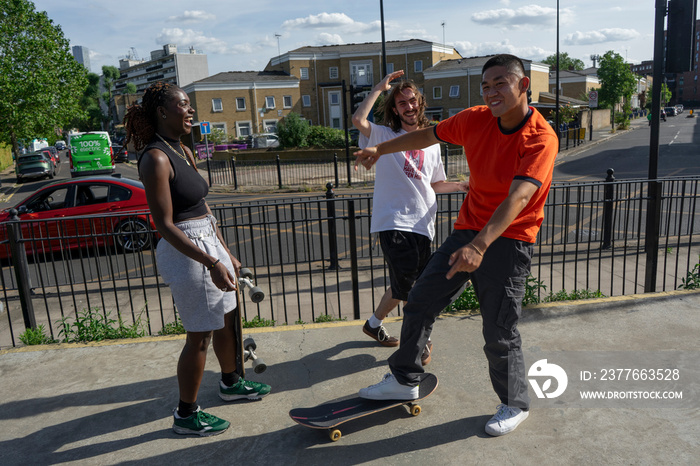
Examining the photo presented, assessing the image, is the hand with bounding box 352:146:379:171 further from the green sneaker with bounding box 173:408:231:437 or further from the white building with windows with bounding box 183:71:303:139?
the white building with windows with bounding box 183:71:303:139

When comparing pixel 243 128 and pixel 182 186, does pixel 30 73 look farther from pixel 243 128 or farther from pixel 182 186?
pixel 243 128

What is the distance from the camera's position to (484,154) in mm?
2682

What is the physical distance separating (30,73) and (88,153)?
14.5 ft

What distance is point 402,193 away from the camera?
11.3ft

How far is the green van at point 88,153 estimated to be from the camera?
26.5 m

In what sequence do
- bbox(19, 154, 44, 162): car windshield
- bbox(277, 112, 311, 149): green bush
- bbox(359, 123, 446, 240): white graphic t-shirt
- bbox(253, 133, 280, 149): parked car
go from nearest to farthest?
bbox(359, 123, 446, 240): white graphic t-shirt
bbox(19, 154, 44, 162): car windshield
bbox(277, 112, 311, 149): green bush
bbox(253, 133, 280, 149): parked car

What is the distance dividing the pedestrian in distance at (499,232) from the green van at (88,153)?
90.5 feet

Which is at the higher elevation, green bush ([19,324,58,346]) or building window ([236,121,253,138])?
building window ([236,121,253,138])

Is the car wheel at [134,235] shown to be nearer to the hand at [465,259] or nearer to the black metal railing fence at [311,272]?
the black metal railing fence at [311,272]

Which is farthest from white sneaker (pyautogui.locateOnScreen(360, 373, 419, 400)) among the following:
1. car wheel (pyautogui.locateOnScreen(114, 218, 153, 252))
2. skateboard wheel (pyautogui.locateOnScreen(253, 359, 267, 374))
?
car wheel (pyautogui.locateOnScreen(114, 218, 153, 252))

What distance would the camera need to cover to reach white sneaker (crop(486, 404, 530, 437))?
2691 mm

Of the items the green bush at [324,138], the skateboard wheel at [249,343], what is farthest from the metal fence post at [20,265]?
the green bush at [324,138]

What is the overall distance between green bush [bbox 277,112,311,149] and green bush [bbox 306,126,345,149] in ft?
2.42

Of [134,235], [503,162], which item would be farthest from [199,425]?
[134,235]
